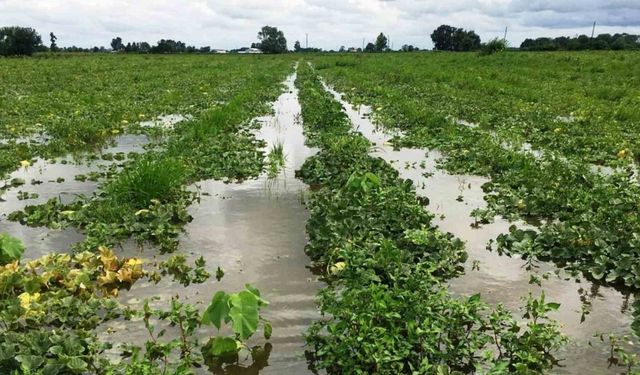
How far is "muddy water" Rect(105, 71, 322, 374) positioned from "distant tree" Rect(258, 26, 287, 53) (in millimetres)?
116400

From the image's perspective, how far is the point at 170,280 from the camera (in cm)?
540

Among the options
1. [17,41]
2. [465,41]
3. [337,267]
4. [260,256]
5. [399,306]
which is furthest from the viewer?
[465,41]

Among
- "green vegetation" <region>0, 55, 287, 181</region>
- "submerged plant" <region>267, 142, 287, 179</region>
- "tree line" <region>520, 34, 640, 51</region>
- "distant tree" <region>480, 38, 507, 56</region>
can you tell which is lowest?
"submerged plant" <region>267, 142, 287, 179</region>

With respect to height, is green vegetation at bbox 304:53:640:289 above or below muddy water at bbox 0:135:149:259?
above

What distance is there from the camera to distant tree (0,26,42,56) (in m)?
67.6

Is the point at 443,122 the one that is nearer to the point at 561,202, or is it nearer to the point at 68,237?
the point at 561,202

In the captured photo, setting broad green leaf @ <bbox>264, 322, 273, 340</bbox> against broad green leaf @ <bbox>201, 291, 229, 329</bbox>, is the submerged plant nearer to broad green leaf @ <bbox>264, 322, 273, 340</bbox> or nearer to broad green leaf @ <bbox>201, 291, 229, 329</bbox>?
broad green leaf @ <bbox>264, 322, 273, 340</bbox>

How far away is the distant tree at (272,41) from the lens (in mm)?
121000

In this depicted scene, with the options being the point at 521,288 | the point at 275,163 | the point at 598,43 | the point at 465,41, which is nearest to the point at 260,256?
the point at 521,288

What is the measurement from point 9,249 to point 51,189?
347 centimetres

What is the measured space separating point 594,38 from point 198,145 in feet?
227

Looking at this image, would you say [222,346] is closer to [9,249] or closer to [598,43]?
[9,249]

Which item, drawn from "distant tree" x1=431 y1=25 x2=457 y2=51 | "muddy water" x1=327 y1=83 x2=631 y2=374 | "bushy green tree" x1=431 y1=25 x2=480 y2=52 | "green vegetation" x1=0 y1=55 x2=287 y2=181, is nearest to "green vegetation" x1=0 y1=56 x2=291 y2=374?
"green vegetation" x1=0 y1=55 x2=287 y2=181

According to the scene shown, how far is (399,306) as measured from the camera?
4.14 metres
